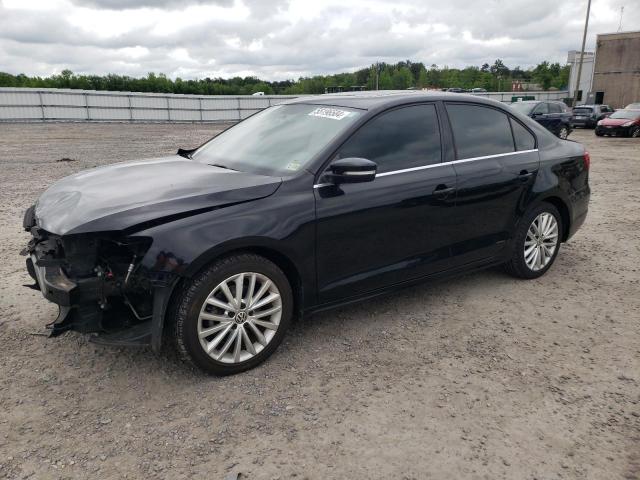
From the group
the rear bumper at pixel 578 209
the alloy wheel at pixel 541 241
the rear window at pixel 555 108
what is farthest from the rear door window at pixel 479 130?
the rear window at pixel 555 108

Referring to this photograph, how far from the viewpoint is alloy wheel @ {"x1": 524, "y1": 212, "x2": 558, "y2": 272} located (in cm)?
497

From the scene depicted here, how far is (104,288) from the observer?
2975 millimetres

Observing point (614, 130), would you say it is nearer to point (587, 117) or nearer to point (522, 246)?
point (587, 117)

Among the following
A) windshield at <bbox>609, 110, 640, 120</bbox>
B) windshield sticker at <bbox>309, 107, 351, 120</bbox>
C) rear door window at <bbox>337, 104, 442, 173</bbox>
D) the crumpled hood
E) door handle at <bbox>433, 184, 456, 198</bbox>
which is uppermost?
windshield sticker at <bbox>309, 107, 351, 120</bbox>

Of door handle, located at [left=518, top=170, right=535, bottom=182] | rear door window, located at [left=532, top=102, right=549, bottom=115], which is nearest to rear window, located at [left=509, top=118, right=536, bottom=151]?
door handle, located at [left=518, top=170, right=535, bottom=182]

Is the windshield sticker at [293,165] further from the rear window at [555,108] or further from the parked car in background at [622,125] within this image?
the parked car in background at [622,125]

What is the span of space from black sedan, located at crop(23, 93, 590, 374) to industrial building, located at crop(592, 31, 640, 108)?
2068 inches

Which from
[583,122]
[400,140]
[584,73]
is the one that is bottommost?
[583,122]

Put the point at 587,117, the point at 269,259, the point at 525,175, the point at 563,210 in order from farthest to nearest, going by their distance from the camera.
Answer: the point at 587,117 → the point at 563,210 → the point at 525,175 → the point at 269,259

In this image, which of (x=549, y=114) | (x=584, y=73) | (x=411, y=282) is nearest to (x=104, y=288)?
(x=411, y=282)

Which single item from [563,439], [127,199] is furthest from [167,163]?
[563,439]

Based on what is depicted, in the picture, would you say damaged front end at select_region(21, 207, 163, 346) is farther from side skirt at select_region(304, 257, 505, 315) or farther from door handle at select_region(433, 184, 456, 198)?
door handle at select_region(433, 184, 456, 198)

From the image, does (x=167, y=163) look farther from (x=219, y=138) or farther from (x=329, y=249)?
(x=329, y=249)

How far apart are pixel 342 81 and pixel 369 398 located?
123010 millimetres
